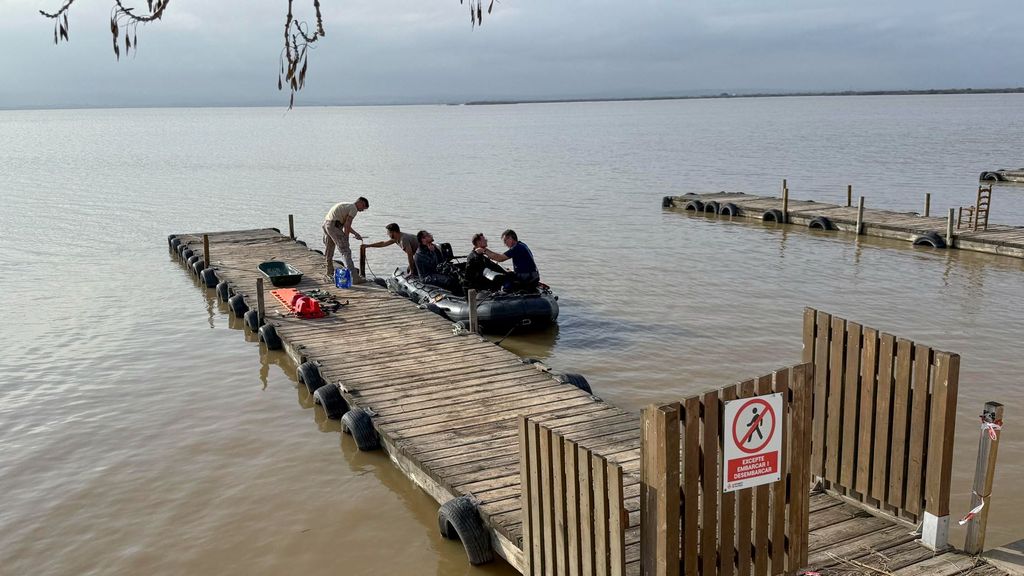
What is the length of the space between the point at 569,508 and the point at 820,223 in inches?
996

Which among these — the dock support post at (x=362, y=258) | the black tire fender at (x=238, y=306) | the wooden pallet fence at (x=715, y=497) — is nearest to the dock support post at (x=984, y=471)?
the wooden pallet fence at (x=715, y=497)

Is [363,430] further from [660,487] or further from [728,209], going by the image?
[728,209]

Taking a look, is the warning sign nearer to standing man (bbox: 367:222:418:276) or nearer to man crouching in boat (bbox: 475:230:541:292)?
man crouching in boat (bbox: 475:230:541:292)

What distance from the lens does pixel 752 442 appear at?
18.1ft

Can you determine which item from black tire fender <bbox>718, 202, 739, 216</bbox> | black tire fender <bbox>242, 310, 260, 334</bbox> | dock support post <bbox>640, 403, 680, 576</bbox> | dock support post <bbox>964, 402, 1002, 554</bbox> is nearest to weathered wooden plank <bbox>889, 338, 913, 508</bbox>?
dock support post <bbox>964, 402, 1002, 554</bbox>

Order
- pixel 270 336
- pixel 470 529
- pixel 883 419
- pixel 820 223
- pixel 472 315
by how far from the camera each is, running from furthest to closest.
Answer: pixel 820 223 → pixel 270 336 → pixel 472 315 → pixel 470 529 → pixel 883 419

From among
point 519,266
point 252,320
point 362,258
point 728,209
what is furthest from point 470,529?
point 728,209

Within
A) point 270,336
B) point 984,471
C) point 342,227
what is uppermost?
point 342,227

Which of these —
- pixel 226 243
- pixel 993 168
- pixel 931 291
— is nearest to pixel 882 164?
pixel 993 168

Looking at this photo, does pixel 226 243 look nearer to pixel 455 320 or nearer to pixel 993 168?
pixel 455 320

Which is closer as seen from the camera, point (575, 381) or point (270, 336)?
point (575, 381)

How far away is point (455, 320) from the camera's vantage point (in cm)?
1577

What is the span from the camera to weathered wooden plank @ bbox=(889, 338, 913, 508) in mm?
6246

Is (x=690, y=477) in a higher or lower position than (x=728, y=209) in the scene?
higher
